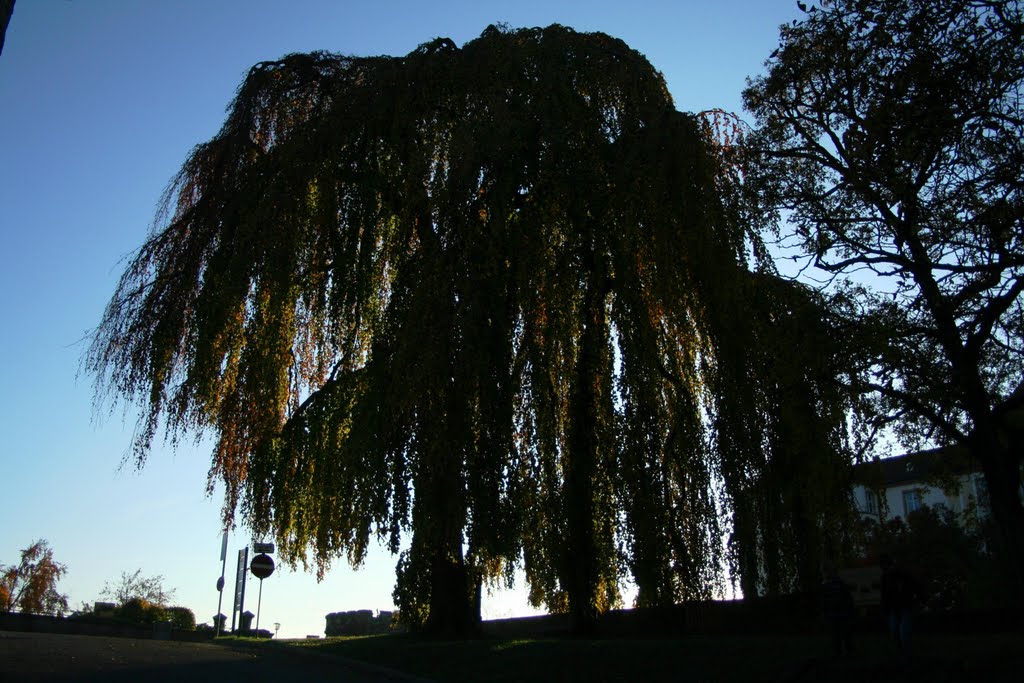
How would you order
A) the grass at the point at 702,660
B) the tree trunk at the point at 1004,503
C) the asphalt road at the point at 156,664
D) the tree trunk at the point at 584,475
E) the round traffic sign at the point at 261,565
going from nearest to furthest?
the asphalt road at the point at 156,664 → the grass at the point at 702,660 → the tree trunk at the point at 584,475 → the tree trunk at the point at 1004,503 → the round traffic sign at the point at 261,565

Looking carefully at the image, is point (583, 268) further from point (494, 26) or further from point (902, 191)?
point (494, 26)

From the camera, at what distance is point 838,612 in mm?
10258

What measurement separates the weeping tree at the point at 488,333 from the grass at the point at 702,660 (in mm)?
639

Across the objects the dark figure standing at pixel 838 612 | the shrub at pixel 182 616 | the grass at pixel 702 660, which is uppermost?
the shrub at pixel 182 616

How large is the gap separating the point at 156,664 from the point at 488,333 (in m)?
5.52

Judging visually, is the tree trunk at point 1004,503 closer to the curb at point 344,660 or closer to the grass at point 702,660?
the grass at point 702,660

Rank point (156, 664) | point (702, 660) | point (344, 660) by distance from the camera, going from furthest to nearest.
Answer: point (344, 660)
point (156, 664)
point (702, 660)

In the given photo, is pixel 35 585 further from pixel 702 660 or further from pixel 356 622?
pixel 702 660

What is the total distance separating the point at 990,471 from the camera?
14.8 metres

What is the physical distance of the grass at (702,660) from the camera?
374 inches

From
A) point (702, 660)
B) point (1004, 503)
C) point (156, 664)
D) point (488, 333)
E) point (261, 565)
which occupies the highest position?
point (488, 333)

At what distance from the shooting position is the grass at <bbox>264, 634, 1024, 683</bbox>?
9500 millimetres

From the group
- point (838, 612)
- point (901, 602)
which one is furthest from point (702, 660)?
point (901, 602)

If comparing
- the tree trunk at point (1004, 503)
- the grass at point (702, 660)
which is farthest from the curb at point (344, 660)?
the tree trunk at point (1004, 503)
